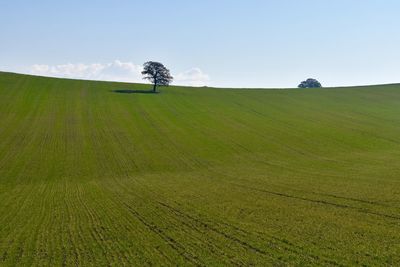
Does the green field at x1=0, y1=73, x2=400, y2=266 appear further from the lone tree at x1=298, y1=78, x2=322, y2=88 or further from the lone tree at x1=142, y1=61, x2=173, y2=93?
the lone tree at x1=298, y1=78, x2=322, y2=88

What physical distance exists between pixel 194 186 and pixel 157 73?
2547 inches

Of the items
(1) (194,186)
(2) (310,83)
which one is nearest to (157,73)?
(1) (194,186)

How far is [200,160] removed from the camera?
36375mm

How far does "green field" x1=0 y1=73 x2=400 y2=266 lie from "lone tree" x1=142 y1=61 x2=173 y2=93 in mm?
20117

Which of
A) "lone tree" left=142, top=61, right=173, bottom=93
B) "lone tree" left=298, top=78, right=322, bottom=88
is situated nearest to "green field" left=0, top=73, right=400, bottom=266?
"lone tree" left=142, top=61, right=173, bottom=93

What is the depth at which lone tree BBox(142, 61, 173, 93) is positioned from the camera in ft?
283

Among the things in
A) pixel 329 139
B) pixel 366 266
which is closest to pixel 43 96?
pixel 329 139

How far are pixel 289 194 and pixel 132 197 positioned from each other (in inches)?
386

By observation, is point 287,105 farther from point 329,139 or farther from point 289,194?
point 289,194

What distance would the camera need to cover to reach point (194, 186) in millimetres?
25875

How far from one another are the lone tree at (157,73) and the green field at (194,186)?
2012cm

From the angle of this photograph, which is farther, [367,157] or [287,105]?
[287,105]

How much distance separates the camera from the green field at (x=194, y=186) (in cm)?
1381

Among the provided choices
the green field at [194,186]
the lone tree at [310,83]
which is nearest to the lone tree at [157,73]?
the green field at [194,186]
